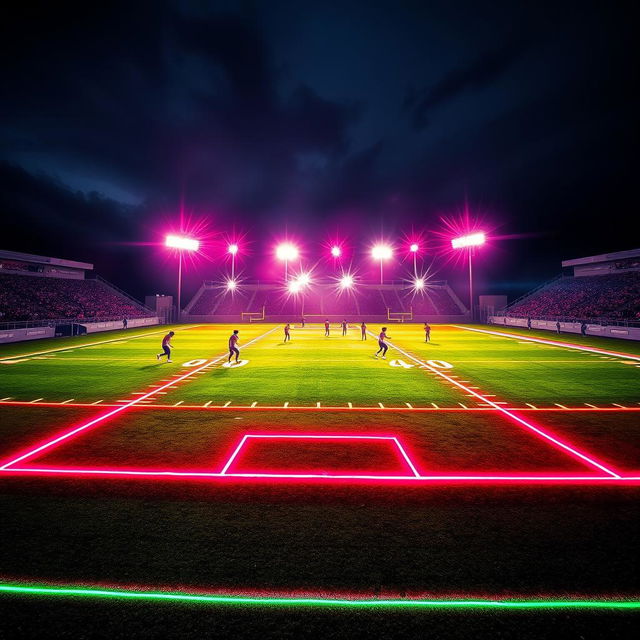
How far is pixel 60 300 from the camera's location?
48.4 metres

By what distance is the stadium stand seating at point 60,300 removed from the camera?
41.5 m

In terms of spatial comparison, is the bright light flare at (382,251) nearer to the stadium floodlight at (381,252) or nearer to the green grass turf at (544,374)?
the stadium floodlight at (381,252)

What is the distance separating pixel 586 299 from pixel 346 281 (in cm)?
4359

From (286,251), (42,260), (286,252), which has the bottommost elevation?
(42,260)

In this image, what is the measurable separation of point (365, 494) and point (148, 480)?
3512mm

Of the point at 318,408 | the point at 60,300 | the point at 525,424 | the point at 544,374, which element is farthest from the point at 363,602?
the point at 60,300

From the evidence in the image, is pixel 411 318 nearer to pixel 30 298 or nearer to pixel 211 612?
pixel 30 298

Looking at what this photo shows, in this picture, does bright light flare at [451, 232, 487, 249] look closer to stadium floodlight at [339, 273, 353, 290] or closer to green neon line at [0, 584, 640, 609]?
stadium floodlight at [339, 273, 353, 290]

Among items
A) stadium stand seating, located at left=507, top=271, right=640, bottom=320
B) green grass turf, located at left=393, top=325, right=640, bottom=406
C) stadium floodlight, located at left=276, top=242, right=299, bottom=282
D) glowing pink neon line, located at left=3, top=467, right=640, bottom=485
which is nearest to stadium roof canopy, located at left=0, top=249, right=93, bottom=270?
stadium floodlight, located at left=276, top=242, right=299, bottom=282

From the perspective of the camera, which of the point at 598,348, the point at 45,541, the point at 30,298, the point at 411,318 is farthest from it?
the point at 411,318

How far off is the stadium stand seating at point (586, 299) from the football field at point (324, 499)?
126ft

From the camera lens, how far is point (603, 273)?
2138 inches

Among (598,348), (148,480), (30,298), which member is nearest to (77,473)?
(148,480)

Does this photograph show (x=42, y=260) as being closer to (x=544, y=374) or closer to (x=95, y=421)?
(x=95, y=421)
